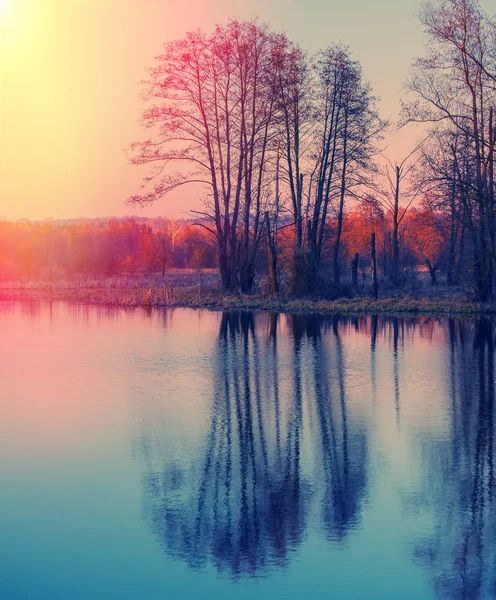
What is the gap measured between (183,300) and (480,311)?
535 inches

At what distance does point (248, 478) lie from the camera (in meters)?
8.16

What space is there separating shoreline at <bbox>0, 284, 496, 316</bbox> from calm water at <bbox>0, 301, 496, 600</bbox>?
41.5 ft

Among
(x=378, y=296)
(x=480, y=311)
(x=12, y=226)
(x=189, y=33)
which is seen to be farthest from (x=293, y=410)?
(x=12, y=226)

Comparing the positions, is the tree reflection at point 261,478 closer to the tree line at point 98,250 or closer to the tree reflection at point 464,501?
the tree reflection at point 464,501

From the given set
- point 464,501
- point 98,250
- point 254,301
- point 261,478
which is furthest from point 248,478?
point 98,250

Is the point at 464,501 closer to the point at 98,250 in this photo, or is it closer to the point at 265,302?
the point at 265,302

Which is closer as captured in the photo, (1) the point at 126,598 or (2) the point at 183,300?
(1) the point at 126,598

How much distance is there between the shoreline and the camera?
29.9 meters

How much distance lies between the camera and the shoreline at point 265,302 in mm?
29938

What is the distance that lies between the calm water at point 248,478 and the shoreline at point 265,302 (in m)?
12.6

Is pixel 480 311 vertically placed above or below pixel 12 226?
below

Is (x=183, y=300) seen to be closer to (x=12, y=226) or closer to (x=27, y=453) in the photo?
(x=27, y=453)

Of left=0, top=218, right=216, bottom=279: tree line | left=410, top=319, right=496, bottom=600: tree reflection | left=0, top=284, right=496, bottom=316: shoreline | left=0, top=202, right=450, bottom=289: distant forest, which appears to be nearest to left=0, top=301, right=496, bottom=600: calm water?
left=410, top=319, right=496, bottom=600: tree reflection

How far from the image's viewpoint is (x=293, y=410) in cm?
1170
